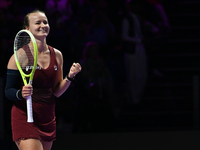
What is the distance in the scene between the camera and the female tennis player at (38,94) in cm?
278

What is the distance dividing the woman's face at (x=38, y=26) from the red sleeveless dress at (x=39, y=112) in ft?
0.74

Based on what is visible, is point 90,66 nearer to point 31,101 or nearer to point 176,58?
point 176,58

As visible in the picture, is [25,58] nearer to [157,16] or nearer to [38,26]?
[38,26]

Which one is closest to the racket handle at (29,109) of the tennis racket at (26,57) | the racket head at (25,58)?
the tennis racket at (26,57)

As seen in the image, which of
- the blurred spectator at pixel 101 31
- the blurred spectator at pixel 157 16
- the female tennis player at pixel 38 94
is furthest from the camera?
the blurred spectator at pixel 157 16

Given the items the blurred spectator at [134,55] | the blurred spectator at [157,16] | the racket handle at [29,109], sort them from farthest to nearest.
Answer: the blurred spectator at [157,16]
the blurred spectator at [134,55]
the racket handle at [29,109]

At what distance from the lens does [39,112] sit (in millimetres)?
2848

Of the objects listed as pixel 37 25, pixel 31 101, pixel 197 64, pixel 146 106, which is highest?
pixel 37 25

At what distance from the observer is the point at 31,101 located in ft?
Result: 8.97

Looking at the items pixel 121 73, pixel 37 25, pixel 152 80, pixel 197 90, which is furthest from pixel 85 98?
pixel 37 25

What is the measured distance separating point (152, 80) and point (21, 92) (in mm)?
4558

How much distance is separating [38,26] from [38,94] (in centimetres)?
47

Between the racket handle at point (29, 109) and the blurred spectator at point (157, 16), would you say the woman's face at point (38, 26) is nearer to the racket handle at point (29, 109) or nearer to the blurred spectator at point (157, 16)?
the racket handle at point (29, 109)

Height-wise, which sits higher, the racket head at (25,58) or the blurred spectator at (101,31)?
the racket head at (25,58)
